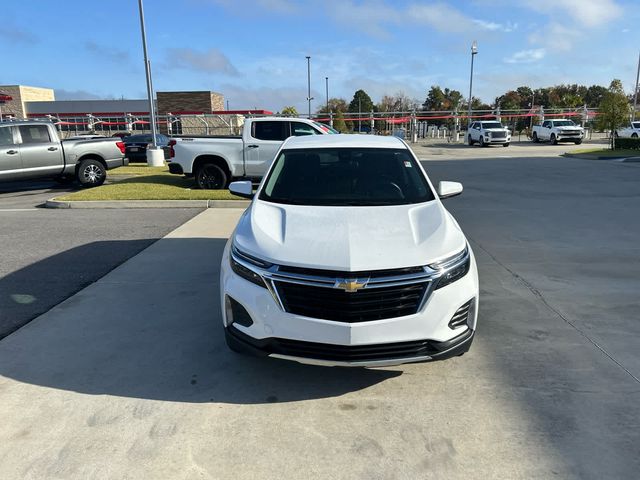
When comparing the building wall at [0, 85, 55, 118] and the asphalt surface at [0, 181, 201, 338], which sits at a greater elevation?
the building wall at [0, 85, 55, 118]

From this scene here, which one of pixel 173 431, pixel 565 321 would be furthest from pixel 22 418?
pixel 565 321

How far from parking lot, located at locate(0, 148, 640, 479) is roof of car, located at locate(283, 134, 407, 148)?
188cm

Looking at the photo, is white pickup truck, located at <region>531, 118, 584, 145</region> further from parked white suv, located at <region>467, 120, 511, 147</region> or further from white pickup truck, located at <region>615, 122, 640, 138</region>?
parked white suv, located at <region>467, 120, 511, 147</region>

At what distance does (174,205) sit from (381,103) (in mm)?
76835

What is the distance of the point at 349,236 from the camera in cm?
343

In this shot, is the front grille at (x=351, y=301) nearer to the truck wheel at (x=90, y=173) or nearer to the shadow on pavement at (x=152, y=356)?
the shadow on pavement at (x=152, y=356)

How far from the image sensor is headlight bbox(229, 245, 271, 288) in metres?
3.24

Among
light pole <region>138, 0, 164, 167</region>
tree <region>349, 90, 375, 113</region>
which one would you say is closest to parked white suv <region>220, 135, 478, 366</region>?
light pole <region>138, 0, 164, 167</region>

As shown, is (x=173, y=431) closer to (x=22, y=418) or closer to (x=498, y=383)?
(x=22, y=418)

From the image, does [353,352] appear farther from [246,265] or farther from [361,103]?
[361,103]

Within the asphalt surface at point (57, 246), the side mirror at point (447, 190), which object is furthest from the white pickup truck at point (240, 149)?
the side mirror at point (447, 190)

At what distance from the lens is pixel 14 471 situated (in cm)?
268

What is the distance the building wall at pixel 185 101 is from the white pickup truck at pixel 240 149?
126 ft

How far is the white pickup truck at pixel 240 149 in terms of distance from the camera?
1246 centimetres
